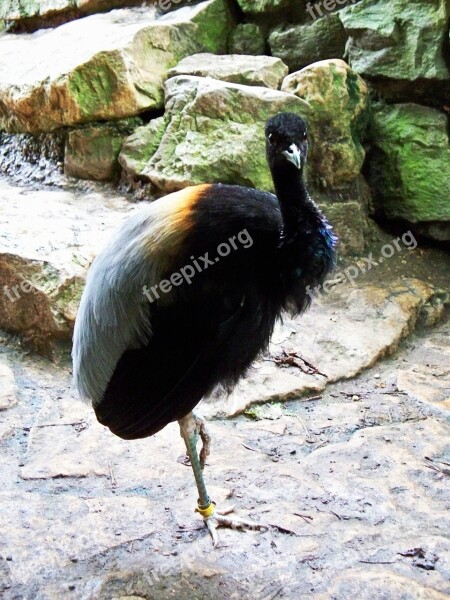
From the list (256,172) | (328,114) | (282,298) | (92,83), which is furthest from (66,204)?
(282,298)

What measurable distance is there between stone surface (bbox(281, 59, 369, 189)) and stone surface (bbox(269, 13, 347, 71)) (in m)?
0.45

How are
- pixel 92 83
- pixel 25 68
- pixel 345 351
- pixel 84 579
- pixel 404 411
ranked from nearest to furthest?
pixel 84 579 → pixel 404 411 → pixel 345 351 → pixel 92 83 → pixel 25 68

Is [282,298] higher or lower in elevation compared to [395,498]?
higher

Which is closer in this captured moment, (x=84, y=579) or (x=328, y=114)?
(x=84, y=579)

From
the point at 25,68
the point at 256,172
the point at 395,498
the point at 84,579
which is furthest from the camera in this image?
the point at 25,68

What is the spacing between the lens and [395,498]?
2.62 metres

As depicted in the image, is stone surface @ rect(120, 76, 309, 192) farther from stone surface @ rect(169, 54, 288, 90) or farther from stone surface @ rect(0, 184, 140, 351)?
stone surface @ rect(0, 184, 140, 351)

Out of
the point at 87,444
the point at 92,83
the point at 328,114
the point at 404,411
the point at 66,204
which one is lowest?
the point at 404,411

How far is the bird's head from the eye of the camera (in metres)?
2.23

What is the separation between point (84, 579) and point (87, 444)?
85 centimetres

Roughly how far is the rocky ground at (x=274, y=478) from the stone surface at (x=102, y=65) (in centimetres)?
99

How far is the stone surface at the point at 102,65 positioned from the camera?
452 cm

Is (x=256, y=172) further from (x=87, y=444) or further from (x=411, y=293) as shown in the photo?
(x=87, y=444)

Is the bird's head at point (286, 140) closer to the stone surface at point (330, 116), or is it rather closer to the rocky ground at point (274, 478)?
the rocky ground at point (274, 478)
